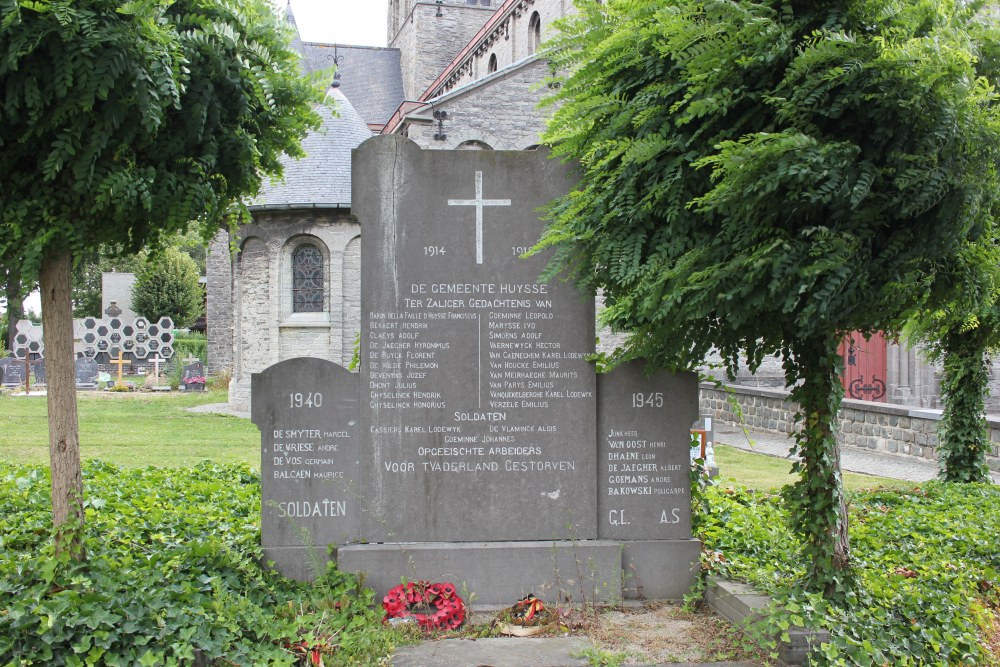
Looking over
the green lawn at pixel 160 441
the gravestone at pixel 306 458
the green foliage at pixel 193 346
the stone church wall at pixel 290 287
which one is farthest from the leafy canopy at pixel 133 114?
the green foliage at pixel 193 346

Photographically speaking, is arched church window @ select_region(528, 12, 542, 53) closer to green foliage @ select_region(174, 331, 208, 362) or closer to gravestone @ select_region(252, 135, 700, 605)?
green foliage @ select_region(174, 331, 208, 362)

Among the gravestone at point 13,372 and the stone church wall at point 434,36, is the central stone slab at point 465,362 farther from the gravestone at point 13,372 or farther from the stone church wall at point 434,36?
the stone church wall at point 434,36

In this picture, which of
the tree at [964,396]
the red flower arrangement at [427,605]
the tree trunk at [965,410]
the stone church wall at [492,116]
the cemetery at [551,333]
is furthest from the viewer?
the stone church wall at [492,116]

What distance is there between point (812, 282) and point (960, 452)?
744 centimetres

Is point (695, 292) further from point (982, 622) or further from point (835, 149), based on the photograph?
point (982, 622)

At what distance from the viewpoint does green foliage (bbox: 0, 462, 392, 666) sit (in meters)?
3.99

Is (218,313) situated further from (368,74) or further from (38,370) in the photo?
(368,74)

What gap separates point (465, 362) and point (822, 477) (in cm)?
233

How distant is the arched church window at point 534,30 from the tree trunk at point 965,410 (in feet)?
72.9

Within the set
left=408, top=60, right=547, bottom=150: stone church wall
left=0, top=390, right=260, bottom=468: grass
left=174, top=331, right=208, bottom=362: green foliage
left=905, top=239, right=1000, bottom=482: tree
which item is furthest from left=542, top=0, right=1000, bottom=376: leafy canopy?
left=174, top=331, right=208, bottom=362: green foliage

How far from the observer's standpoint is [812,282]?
153 inches

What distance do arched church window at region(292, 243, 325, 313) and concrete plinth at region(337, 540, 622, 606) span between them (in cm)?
1688

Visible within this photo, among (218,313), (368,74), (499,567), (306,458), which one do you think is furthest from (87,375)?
(499,567)

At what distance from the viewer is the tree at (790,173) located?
12.6 ft
